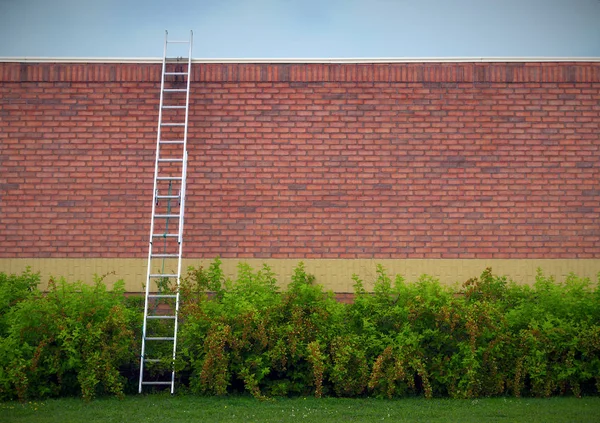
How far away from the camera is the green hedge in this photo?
33.0 feet

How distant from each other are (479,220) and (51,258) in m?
7.02

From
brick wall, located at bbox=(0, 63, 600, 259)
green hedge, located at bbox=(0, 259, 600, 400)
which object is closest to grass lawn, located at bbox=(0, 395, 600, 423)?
green hedge, located at bbox=(0, 259, 600, 400)

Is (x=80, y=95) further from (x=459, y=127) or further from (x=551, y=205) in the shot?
(x=551, y=205)

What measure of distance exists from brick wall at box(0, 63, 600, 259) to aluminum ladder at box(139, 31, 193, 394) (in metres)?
0.22

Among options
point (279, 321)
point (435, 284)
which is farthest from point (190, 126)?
point (435, 284)

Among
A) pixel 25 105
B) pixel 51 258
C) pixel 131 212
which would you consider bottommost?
pixel 51 258

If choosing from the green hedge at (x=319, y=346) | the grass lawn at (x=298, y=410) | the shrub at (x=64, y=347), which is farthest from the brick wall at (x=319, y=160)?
the grass lawn at (x=298, y=410)

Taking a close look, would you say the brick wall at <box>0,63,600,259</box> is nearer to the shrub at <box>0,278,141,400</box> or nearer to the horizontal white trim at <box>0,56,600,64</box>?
the horizontal white trim at <box>0,56,600,64</box>

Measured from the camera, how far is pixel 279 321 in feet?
34.8

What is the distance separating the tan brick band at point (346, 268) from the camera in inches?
483

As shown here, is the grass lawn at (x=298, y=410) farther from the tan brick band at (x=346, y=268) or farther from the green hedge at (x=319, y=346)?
the tan brick band at (x=346, y=268)

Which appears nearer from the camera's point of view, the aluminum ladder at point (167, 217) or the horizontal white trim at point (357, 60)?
the aluminum ladder at point (167, 217)

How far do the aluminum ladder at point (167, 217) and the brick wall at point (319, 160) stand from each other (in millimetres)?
216

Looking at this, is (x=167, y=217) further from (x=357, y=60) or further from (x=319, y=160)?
(x=357, y=60)
